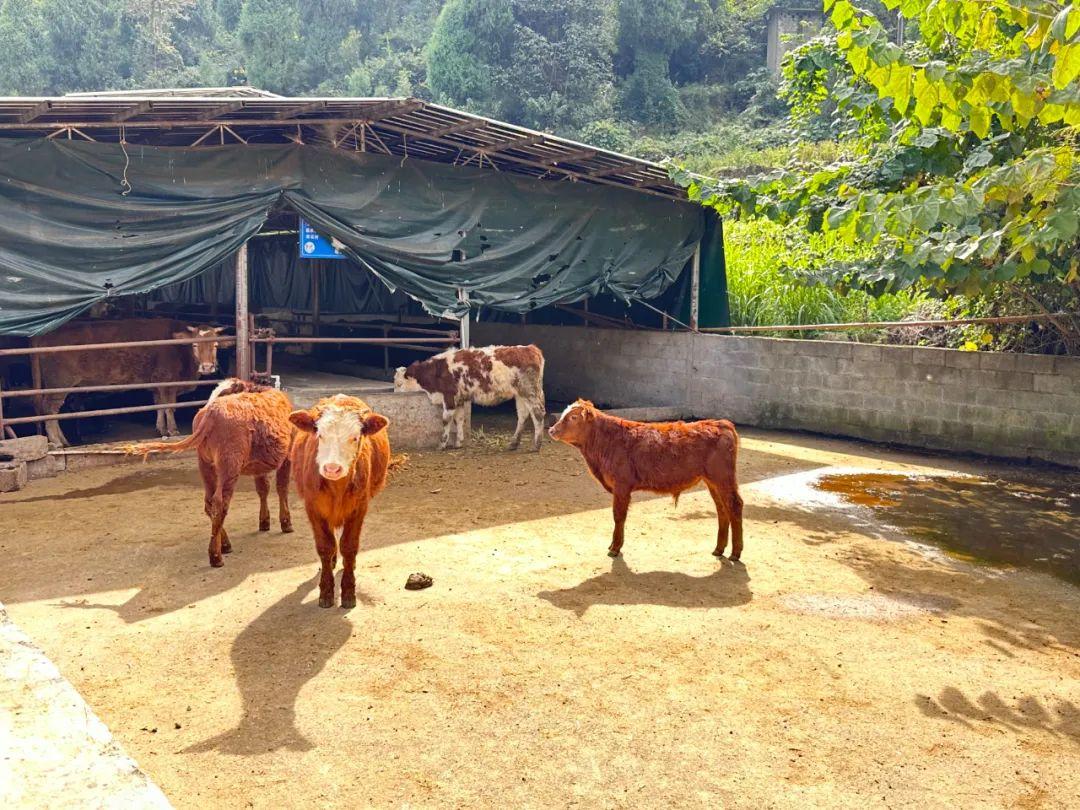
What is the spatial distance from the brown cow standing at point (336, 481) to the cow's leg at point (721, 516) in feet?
8.33

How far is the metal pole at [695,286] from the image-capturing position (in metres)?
14.9

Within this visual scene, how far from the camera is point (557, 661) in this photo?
519 cm

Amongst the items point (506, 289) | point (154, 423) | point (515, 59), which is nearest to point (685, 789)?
point (506, 289)

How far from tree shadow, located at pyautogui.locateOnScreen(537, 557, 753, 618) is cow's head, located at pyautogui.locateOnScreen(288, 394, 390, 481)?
1554mm

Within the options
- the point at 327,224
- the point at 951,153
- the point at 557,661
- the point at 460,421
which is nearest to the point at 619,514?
the point at 557,661

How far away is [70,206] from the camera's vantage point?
382 inches

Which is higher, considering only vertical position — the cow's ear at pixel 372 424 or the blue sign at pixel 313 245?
the blue sign at pixel 313 245

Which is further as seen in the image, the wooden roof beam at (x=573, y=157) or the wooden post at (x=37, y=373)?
the wooden roof beam at (x=573, y=157)

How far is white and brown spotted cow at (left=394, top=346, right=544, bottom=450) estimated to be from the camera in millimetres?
11477

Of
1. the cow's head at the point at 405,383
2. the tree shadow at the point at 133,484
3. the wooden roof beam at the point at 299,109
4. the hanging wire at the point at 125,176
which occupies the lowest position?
the tree shadow at the point at 133,484

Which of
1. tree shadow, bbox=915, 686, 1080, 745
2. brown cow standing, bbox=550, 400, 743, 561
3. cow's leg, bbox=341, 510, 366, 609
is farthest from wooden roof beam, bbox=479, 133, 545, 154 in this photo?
tree shadow, bbox=915, 686, 1080, 745

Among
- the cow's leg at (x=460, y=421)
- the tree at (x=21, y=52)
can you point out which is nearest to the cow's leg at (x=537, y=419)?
the cow's leg at (x=460, y=421)

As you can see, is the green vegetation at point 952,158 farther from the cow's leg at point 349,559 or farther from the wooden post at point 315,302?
the wooden post at point 315,302

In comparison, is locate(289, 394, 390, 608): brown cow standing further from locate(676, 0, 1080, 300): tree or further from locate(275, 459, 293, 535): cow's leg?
locate(676, 0, 1080, 300): tree
